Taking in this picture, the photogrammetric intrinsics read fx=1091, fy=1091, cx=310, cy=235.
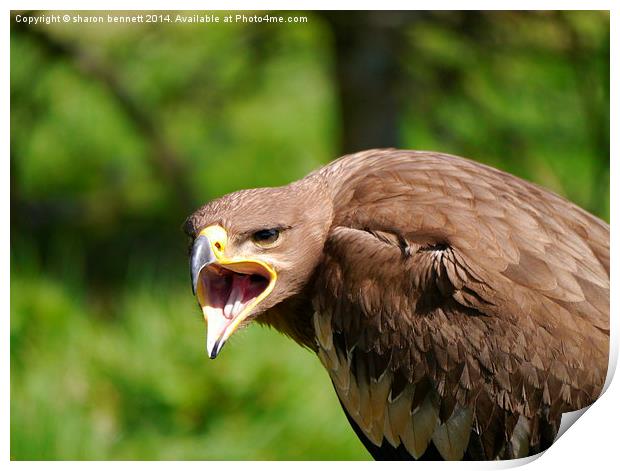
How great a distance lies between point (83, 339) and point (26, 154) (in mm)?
647

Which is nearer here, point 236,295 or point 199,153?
point 236,295

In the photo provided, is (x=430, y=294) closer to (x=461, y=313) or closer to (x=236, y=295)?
(x=461, y=313)

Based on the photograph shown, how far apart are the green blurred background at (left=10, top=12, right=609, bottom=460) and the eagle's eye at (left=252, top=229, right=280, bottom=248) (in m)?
0.58

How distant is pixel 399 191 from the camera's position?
2.81m

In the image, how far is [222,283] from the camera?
9.04 feet

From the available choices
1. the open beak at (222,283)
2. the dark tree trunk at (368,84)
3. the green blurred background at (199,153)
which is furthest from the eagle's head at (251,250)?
the dark tree trunk at (368,84)

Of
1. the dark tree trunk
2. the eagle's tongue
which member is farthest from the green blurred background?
the eagle's tongue

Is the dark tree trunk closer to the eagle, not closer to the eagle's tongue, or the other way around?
the eagle

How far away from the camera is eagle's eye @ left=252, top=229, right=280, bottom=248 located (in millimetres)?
2697

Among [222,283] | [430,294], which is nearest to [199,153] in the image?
[222,283]

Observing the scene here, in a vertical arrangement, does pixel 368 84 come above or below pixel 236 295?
above

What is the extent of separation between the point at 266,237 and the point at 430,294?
17.1 inches
